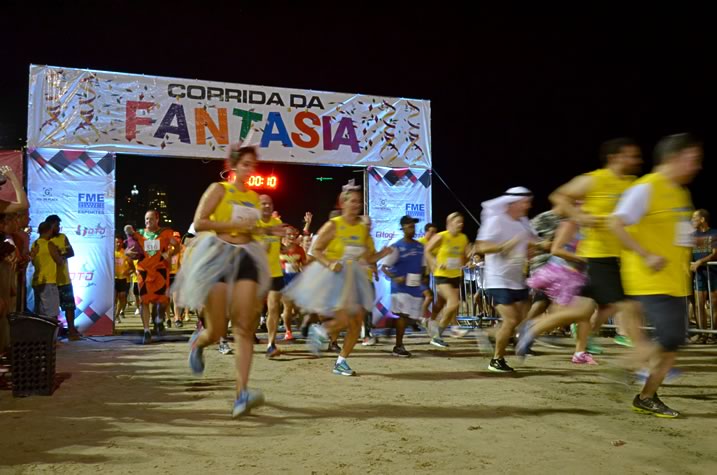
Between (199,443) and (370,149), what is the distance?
1040 cm

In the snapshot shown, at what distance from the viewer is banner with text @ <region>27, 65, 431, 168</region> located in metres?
11.8

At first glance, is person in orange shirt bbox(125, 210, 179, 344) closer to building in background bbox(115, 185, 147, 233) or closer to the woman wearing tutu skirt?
the woman wearing tutu skirt

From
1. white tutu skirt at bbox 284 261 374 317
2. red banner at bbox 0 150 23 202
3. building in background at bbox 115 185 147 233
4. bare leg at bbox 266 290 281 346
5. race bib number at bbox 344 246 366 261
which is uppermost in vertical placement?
building in background at bbox 115 185 147 233

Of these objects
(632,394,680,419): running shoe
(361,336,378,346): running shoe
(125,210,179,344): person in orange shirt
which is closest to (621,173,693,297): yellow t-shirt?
(632,394,680,419): running shoe

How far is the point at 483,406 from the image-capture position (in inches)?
202

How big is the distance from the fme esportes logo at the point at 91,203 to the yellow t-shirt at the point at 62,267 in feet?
3.68

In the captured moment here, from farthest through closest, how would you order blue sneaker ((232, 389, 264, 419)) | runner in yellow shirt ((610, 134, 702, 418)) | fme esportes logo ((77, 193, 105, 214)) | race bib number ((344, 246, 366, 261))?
fme esportes logo ((77, 193, 105, 214)) < race bib number ((344, 246, 366, 261)) < blue sneaker ((232, 389, 264, 419)) < runner in yellow shirt ((610, 134, 702, 418))

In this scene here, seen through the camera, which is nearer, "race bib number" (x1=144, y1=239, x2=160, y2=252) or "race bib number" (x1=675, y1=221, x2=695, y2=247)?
"race bib number" (x1=675, y1=221, x2=695, y2=247)

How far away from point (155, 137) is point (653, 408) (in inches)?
414

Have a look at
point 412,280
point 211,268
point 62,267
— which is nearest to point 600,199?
point 211,268

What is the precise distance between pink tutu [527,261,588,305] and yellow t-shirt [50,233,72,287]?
847 centimetres

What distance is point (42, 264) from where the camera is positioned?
1046 centimetres

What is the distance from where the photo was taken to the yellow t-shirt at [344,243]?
23.3ft

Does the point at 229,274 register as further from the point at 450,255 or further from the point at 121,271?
the point at 121,271
